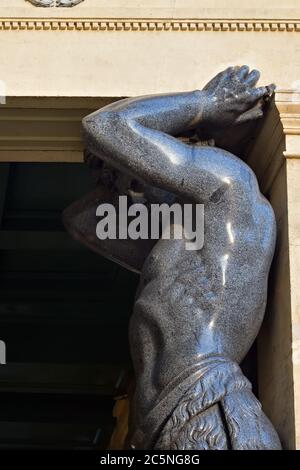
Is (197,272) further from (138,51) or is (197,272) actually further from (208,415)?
(138,51)

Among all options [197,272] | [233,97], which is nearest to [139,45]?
[233,97]

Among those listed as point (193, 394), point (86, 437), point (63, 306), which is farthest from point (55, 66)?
point (86, 437)

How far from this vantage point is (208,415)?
6594 millimetres

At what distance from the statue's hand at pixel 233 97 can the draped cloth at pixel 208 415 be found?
1378 mm

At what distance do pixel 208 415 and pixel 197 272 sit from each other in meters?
0.78

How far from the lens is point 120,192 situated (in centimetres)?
764

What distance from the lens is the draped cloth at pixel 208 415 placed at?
653 centimetres

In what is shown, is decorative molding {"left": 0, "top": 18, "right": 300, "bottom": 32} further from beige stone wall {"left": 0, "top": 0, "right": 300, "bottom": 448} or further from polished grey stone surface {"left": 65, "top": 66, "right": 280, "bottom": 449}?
polished grey stone surface {"left": 65, "top": 66, "right": 280, "bottom": 449}

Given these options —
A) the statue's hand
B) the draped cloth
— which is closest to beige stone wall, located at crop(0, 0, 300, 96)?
the statue's hand

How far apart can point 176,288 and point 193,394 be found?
595 millimetres

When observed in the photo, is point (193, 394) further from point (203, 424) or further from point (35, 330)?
point (35, 330)

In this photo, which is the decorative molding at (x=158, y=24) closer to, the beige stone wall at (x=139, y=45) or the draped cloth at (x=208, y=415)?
the beige stone wall at (x=139, y=45)

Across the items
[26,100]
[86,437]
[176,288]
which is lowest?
[86,437]

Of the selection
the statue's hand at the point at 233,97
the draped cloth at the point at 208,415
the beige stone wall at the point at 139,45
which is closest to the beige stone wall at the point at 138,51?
the beige stone wall at the point at 139,45
